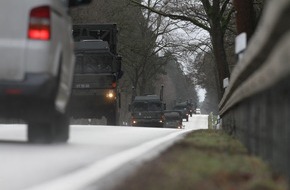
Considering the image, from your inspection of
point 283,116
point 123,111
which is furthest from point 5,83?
point 123,111

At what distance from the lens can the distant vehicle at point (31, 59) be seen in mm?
7082

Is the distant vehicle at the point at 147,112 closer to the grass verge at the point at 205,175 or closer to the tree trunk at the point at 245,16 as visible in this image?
the tree trunk at the point at 245,16

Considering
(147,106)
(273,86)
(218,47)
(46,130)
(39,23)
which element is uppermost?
(218,47)

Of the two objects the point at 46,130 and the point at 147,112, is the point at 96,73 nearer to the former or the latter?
the point at 46,130

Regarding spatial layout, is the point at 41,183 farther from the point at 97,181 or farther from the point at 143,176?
the point at 143,176

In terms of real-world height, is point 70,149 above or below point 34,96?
below

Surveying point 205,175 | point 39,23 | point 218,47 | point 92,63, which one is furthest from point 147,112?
point 205,175

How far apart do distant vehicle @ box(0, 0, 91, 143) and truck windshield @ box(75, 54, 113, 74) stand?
53.4 ft

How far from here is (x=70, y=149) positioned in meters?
7.58

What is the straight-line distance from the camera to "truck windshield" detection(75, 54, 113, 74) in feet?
78.8

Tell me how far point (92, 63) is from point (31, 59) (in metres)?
17.0

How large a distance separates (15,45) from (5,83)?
44 centimetres

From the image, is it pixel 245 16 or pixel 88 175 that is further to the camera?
pixel 245 16

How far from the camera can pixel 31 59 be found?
7.14 metres
